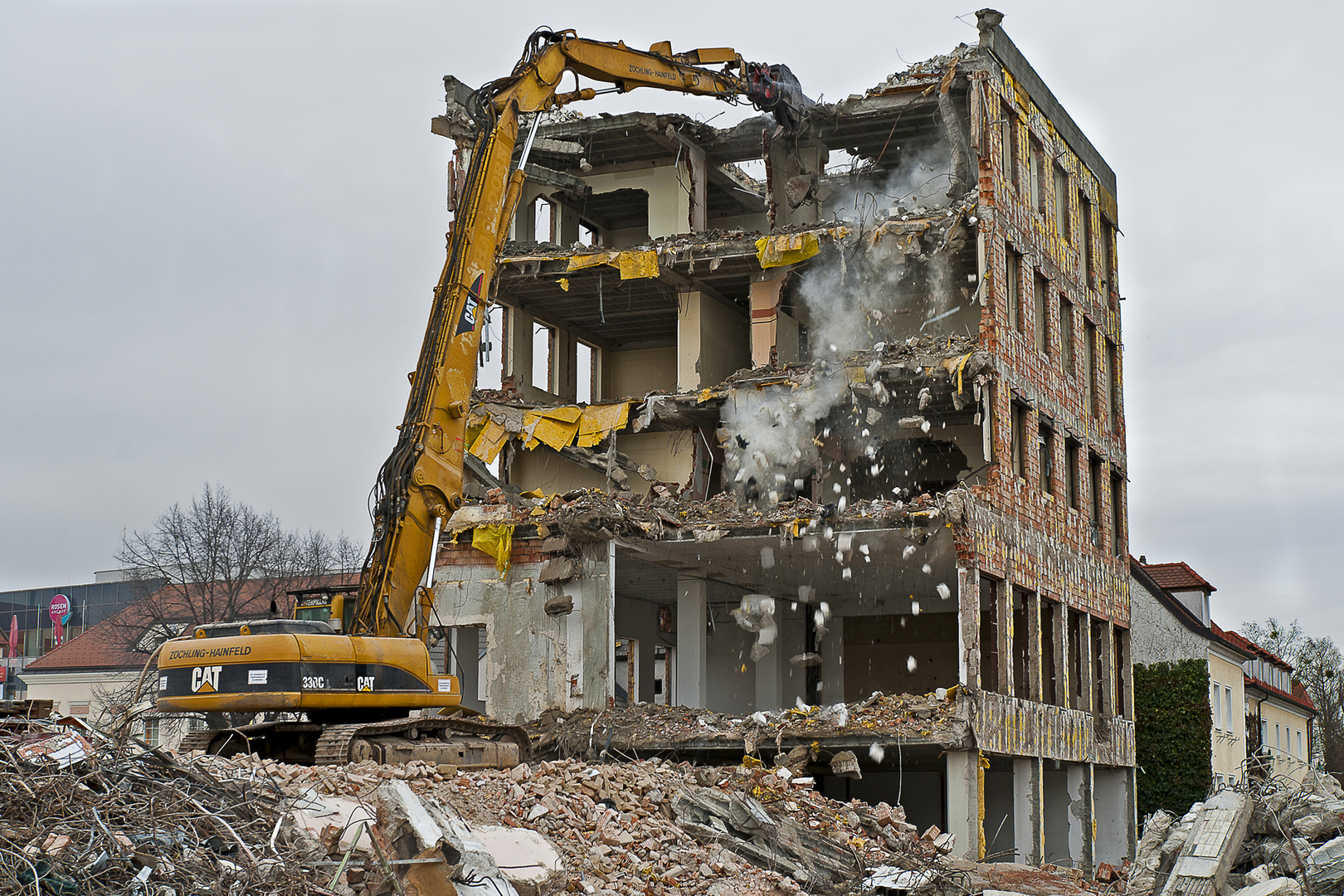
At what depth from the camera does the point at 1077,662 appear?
27016mm

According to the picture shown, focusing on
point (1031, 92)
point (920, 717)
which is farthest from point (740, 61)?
point (920, 717)

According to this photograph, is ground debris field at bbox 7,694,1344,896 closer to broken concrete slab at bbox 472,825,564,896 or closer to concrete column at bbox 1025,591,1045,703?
broken concrete slab at bbox 472,825,564,896

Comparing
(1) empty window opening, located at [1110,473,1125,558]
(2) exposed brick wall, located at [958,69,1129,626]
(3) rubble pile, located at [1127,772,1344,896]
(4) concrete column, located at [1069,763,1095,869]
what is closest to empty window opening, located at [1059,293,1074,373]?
→ (2) exposed brick wall, located at [958,69,1129,626]

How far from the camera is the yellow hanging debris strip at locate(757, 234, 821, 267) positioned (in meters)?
24.8

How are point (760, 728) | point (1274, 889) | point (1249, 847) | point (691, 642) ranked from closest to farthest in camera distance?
point (1274, 889), point (1249, 847), point (760, 728), point (691, 642)

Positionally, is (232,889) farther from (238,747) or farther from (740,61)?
(740,61)

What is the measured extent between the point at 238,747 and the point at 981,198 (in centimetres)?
1482

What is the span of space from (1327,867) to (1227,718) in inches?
1149

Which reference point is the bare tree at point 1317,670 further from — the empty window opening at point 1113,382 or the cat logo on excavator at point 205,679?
the cat logo on excavator at point 205,679

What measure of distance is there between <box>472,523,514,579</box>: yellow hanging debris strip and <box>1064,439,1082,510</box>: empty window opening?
11.2 metres

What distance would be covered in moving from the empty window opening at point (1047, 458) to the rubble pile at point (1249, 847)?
8.83m

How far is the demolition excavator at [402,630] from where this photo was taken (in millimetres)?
13438

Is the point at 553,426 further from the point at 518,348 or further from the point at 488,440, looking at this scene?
the point at 518,348

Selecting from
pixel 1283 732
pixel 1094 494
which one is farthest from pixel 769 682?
pixel 1283 732
